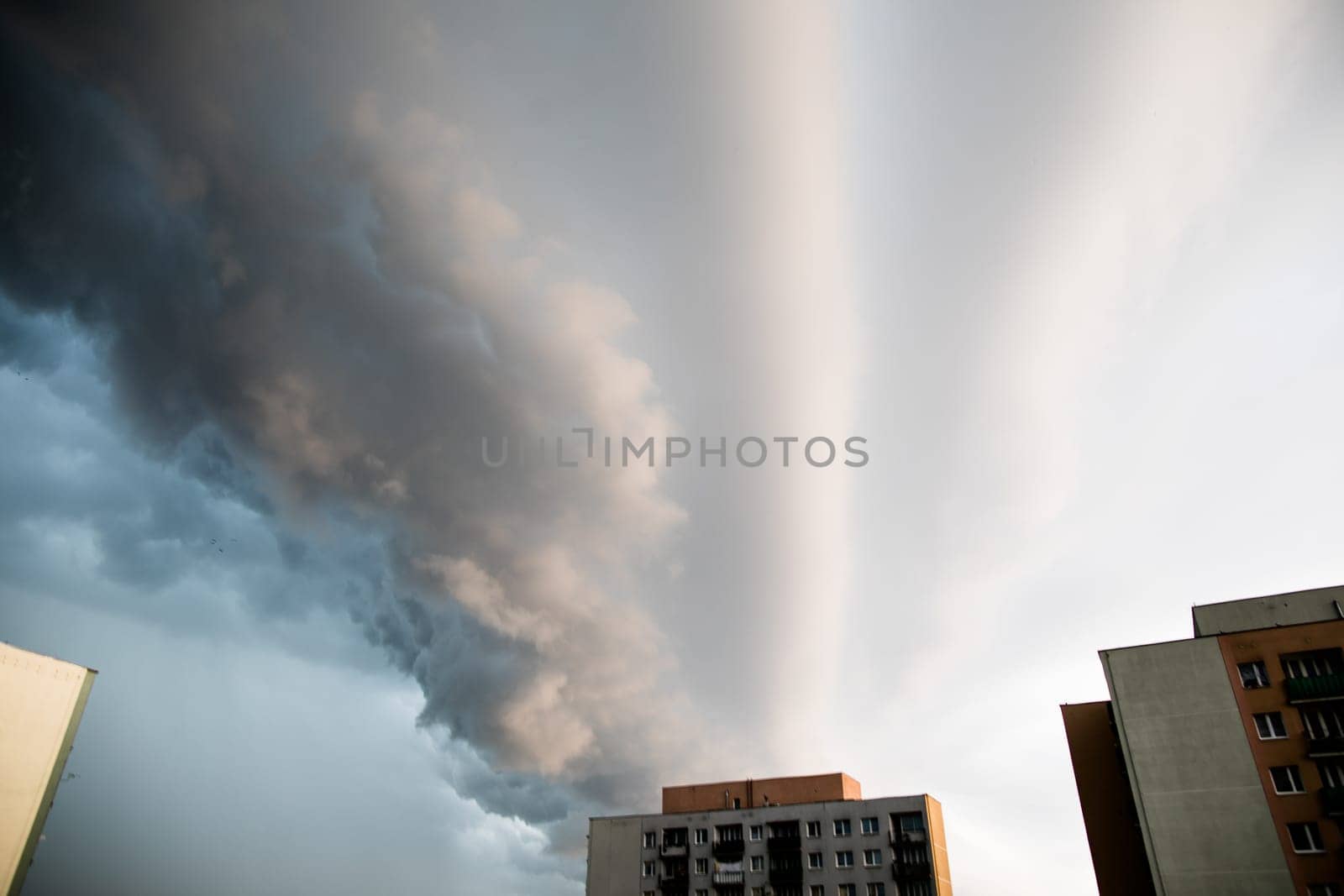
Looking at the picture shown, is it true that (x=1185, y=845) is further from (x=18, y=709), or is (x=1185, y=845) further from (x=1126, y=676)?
(x=18, y=709)

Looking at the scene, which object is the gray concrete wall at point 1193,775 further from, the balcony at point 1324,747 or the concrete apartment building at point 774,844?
the concrete apartment building at point 774,844

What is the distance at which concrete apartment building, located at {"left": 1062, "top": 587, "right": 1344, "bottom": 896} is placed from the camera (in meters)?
53.7

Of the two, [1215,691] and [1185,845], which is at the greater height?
[1215,691]

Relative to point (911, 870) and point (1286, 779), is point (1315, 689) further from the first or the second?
point (911, 870)

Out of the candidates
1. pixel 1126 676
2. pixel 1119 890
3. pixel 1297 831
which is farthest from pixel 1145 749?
pixel 1119 890

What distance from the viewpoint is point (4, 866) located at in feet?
142

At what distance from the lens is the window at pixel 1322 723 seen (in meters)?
54.9

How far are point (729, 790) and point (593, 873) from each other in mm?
20369

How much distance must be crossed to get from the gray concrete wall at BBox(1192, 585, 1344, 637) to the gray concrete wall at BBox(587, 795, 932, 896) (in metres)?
35.4

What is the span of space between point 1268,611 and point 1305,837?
64.7ft

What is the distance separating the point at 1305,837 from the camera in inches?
2096

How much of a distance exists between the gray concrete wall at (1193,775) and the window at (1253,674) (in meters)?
1.22

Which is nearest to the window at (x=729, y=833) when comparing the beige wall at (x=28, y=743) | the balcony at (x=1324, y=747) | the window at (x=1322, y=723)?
the balcony at (x=1324, y=747)

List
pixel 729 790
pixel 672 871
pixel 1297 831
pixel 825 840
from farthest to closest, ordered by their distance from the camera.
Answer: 1. pixel 729 790
2. pixel 672 871
3. pixel 825 840
4. pixel 1297 831
